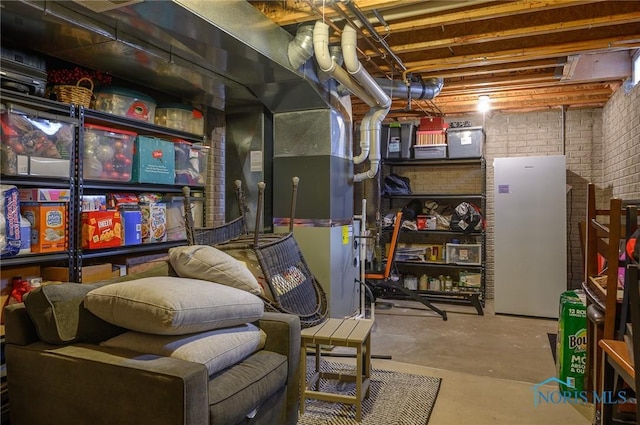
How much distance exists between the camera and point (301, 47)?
117 inches

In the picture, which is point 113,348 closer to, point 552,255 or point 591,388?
point 591,388

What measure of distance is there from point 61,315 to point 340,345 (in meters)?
Answer: 1.36

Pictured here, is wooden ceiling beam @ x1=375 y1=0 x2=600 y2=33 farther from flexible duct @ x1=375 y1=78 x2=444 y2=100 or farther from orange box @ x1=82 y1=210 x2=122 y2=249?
orange box @ x1=82 y1=210 x2=122 y2=249

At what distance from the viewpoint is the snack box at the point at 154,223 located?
318 cm

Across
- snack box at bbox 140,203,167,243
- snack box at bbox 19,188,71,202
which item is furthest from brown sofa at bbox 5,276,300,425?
snack box at bbox 140,203,167,243

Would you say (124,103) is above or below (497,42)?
below

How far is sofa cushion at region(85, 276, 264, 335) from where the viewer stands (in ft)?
5.29

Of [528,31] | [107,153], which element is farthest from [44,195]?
[528,31]

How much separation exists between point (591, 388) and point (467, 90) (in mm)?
3320

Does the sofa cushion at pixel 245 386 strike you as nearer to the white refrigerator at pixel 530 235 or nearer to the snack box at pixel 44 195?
the snack box at pixel 44 195

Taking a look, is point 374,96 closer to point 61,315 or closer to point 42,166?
point 42,166

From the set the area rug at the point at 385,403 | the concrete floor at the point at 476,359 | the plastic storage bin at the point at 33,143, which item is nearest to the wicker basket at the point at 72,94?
the plastic storage bin at the point at 33,143

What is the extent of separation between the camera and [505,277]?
4980 mm

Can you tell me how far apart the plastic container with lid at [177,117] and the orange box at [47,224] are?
3.87 ft
